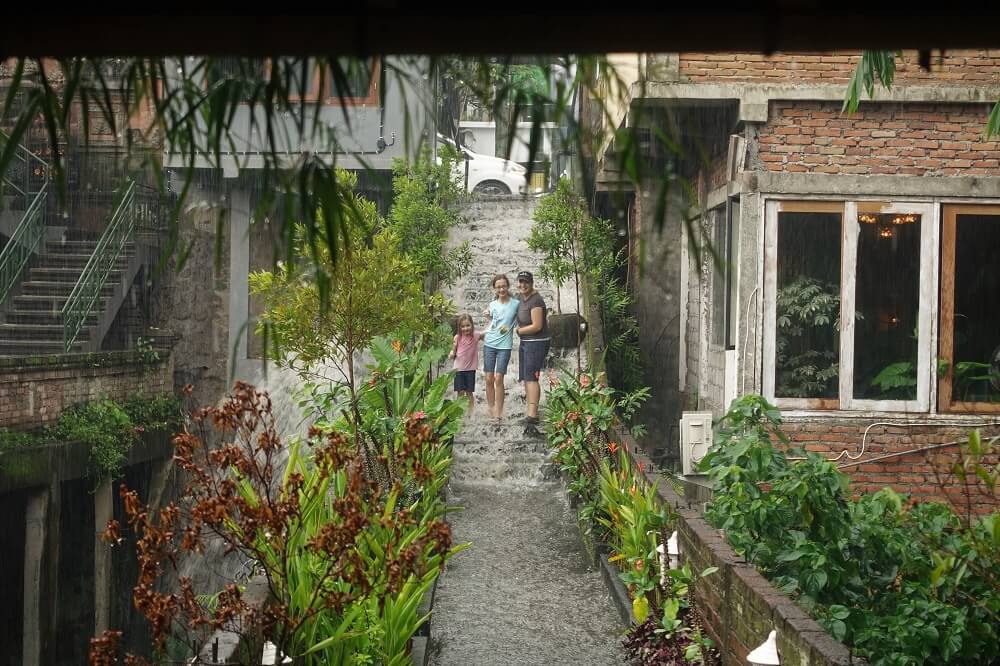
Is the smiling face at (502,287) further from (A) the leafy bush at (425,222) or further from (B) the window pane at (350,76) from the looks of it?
(B) the window pane at (350,76)

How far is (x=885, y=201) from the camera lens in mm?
9789

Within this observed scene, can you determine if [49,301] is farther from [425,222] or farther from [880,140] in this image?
[880,140]

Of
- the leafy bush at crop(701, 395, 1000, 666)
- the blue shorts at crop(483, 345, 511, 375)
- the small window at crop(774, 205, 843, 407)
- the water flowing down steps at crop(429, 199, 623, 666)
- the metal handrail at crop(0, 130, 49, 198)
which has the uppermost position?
the metal handrail at crop(0, 130, 49, 198)

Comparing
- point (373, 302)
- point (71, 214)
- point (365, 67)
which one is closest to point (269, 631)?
point (365, 67)

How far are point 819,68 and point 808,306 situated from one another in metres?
2.09

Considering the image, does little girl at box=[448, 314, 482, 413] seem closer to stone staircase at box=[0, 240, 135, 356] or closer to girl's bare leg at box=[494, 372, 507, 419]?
girl's bare leg at box=[494, 372, 507, 419]

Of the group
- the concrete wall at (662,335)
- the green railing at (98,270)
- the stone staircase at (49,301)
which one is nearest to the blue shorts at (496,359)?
the concrete wall at (662,335)

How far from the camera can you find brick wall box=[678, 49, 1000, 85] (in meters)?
9.73

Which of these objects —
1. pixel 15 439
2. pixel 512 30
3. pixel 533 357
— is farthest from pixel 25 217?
pixel 512 30

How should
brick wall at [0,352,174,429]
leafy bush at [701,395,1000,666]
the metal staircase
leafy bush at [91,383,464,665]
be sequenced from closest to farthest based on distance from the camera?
leafy bush at [701,395,1000,666]
leafy bush at [91,383,464,665]
brick wall at [0,352,174,429]
the metal staircase

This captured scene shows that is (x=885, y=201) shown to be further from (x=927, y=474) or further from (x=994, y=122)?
(x=994, y=122)

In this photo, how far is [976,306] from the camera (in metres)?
9.81

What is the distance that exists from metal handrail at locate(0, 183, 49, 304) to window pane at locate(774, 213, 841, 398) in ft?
35.8

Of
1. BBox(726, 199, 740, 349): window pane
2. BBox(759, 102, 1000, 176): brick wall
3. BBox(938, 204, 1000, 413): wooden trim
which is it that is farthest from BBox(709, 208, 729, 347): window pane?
BBox(938, 204, 1000, 413): wooden trim
